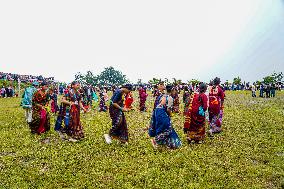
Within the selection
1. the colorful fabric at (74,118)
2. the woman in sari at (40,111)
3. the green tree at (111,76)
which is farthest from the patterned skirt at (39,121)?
the green tree at (111,76)

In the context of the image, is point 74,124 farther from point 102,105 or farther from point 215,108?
point 102,105

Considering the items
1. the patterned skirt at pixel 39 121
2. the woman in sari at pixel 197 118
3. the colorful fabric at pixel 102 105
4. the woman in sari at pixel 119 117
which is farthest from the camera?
the colorful fabric at pixel 102 105

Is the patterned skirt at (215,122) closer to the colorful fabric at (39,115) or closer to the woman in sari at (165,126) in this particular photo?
the woman in sari at (165,126)

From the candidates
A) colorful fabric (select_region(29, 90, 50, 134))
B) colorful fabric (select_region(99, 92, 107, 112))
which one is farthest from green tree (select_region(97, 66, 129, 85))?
colorful fabric (select_region(29, 90, 50, 134))

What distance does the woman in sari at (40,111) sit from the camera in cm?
1401

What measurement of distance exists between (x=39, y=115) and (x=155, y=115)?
5037 millimetres

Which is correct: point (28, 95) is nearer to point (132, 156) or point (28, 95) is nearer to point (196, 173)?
point (132, 156)

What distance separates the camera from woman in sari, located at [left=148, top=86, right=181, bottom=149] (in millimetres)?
11078

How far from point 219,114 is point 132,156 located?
17.8 ft

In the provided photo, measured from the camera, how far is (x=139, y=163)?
9742 mm

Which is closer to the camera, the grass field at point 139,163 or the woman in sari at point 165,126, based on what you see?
the grass field at point 139,163

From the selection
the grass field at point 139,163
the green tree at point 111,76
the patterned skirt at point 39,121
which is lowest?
the grass field at point 139,163

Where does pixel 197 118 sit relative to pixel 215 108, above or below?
below

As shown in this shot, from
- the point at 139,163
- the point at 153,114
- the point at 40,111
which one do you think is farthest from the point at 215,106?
the point at 40,111
